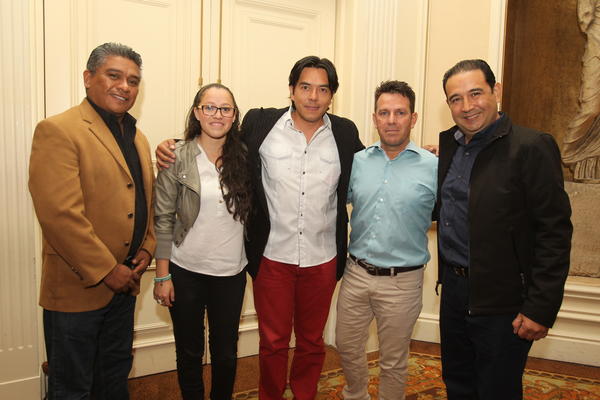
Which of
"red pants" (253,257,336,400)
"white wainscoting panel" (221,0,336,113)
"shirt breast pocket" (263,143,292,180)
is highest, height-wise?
"white wainscoting panel" (221,0,336,113)

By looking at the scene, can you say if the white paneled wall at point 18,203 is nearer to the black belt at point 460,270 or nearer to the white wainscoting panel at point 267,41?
the white wainscoting panel at point 267,41

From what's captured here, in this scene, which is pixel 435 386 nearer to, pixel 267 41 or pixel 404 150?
pixel 404 150

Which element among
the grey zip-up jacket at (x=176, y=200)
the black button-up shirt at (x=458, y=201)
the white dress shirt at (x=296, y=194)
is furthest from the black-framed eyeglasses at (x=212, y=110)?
the black button-up shirt at (x=458, y=201)

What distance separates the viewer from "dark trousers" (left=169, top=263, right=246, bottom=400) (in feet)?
6.11

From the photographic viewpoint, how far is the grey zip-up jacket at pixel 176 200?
1820mm

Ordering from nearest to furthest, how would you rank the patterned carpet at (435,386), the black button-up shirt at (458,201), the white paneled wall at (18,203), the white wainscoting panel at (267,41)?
1. the black button-up shirt at (458,201)
2. the white paneled wall at (18,203)
3. the patterned carpet at (435,386)
4. the white wainscoting panel at (267,41)

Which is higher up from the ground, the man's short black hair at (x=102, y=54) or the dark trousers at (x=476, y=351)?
the man's short black hair at (x=102, y=54)

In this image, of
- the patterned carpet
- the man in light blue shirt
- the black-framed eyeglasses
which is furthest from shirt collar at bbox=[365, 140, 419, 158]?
the patterned carpet

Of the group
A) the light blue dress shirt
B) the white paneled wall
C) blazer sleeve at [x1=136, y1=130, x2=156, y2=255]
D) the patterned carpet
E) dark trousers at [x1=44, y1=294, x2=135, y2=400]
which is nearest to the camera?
dark trousers at [x1=44, y1=294, x2=135, y2=400]

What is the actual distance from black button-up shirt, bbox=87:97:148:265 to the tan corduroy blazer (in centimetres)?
5

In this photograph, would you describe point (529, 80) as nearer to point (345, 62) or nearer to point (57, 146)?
point (345, 62)

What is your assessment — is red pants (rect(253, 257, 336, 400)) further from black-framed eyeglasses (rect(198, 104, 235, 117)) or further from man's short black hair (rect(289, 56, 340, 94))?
man's short black hair (rect(289, 56, 340, 94))

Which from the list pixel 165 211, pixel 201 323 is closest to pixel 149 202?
pixel 165 211

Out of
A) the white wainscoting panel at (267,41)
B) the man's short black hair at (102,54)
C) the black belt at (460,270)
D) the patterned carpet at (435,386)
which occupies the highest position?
the white wainscoting panel at (267,41)
